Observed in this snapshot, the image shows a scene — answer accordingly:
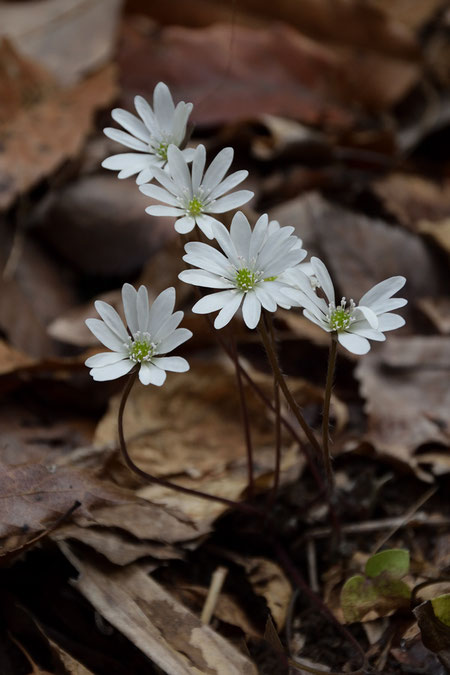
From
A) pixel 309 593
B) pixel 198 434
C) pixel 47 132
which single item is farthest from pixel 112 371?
pixel 47 132

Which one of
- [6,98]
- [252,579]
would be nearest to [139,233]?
[6,98]

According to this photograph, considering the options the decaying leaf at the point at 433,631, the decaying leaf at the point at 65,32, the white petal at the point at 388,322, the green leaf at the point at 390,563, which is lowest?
the decaying leaf at the point at 433,631

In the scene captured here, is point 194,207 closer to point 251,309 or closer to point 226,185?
point 226,185

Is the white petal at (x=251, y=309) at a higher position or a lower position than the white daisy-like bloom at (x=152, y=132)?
lower

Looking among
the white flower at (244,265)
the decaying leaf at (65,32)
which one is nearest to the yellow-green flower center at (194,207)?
the white flower at (244,265)

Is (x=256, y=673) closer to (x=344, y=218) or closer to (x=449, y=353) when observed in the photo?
(x=449, y=353)

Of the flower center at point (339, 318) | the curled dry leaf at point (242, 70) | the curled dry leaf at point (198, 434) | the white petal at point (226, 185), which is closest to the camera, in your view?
the flower center at point (339, 318)

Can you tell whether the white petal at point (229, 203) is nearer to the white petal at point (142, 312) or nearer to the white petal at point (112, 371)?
the white petal at point (142, 312)

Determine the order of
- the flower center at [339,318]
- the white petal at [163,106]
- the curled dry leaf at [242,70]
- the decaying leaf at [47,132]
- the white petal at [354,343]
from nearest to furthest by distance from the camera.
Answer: the white petal at [354,343] < the flower center at [339,318] < the white petal at [163,106] < the decaying leaf at [47,132] < the curled dry leaf at [242,70]

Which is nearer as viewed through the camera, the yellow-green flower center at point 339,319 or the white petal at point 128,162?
the yellow-green flower center at point 339,319
